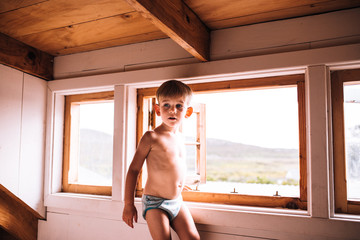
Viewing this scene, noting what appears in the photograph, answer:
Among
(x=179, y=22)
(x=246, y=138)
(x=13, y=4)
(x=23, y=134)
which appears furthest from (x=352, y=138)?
(x=246, y=138)

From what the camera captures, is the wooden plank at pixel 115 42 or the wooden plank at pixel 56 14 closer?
the wooden plank at pixel 56 14

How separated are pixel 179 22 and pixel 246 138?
4793 mm

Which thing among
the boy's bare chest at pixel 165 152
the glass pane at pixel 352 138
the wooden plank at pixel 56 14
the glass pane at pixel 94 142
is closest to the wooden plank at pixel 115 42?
the wooden plank at pixel 56 14

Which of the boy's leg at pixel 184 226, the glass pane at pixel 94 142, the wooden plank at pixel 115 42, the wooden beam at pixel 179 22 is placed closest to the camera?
the wooden beam at pixel 179 22

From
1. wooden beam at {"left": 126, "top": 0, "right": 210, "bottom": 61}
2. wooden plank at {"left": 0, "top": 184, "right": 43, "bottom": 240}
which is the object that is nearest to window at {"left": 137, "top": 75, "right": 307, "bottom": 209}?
wooden beam at {"left": 126, "top": 0, "right": 210, "bottom": 61}

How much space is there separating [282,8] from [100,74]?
1.32 meters

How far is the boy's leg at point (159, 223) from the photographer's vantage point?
1352 mm

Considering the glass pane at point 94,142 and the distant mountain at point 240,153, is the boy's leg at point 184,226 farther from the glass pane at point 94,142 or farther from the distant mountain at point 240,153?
the distant mountain at point 240,153

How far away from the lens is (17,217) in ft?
6.90

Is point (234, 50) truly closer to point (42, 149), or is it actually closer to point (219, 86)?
point (219, 86)

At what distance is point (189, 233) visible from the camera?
1.45 meters

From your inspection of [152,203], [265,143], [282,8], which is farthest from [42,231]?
[265,143]

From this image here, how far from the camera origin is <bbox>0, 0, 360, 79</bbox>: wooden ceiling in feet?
4.46

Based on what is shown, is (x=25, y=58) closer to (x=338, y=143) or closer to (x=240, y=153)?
(x=338, y=143)
